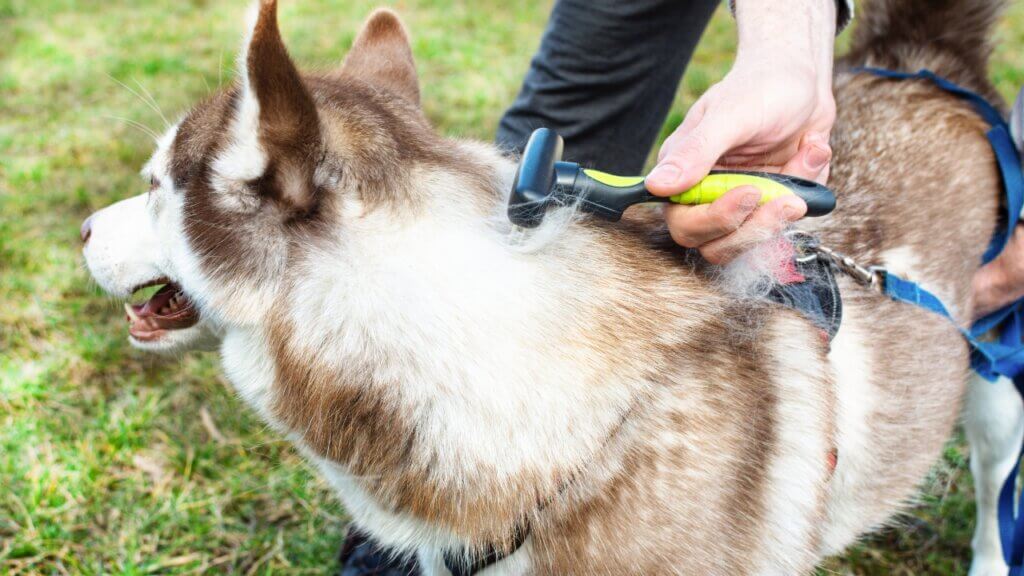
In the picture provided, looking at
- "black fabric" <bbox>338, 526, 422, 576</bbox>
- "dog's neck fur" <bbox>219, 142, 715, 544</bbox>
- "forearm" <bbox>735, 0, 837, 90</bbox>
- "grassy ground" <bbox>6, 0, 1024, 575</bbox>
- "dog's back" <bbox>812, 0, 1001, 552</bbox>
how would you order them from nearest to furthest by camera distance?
"dog's neck fur" <bbox>219, 142, 715, 544</bbox>
"forearm" <bbox>735, 0, 837, 90</bbox>
"dog's back" <bbox>812, 0, 1001, 552</bbox>
"black fabric" <bbox>338, 526, 422, 576</bbox>
"grassy ground" <bbox>6, 0, 1024, 575</bbox>

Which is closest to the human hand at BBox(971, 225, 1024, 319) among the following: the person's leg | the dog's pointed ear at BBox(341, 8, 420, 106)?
the person's leg

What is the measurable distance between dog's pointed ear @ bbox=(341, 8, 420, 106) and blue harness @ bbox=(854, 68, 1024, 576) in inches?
47.1

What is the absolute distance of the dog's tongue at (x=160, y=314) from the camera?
1.65m

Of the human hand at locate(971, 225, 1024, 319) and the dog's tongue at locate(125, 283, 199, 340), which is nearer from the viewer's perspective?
the dog's tongue at locate(125, 283, 199, 340)

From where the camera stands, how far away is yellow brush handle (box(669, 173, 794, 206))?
137 centimetres

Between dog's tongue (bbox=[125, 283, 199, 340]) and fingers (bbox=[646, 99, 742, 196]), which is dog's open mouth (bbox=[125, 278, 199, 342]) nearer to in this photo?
dog's tongue (bbox=[125, 283, 199, 340])

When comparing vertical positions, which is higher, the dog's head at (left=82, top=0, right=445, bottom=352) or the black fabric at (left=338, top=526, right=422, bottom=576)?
the dog's head at (left=82, top=0, right=445, bottom=352)

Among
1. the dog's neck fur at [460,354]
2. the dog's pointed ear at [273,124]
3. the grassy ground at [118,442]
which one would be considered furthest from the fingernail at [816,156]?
the grassy ground at [118,442]

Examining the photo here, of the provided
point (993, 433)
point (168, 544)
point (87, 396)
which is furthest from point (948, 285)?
point (87, 396)

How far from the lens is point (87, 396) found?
2715mm

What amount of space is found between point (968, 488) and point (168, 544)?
2.62 meters

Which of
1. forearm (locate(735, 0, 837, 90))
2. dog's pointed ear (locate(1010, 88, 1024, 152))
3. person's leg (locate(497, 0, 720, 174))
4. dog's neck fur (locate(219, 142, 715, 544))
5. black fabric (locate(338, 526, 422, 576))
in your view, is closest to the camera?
dog's neck fur (locate(219, 142, 715, 544))

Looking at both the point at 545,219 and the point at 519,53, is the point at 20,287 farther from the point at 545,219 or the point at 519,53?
the point at 519,53

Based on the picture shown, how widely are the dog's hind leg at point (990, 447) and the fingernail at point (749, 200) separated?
1.36m
